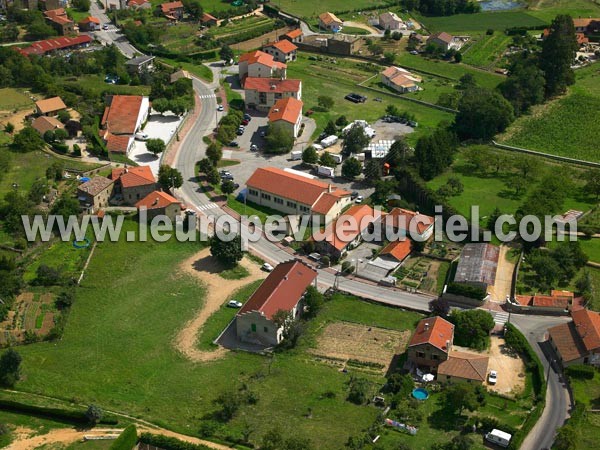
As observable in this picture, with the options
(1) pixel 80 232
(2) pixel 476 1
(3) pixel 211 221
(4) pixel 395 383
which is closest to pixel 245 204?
(3) pixel 211 221

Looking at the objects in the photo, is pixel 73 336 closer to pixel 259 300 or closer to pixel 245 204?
pixel 259 300

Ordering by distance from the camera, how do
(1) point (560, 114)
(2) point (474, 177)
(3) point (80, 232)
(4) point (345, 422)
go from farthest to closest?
1. (1) point (560, 114)
2. (2) point (474, 177)
3. (3) point (80, 232)
4. (4) point (345, 422)

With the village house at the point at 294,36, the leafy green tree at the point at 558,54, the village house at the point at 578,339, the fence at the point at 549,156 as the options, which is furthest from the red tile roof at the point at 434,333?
the village house at the point at 294,36

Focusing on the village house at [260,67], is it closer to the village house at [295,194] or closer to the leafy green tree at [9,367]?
the village house at [295,194]

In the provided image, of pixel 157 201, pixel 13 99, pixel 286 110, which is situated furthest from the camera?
pixel 13 99

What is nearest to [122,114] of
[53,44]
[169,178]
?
[169,178]

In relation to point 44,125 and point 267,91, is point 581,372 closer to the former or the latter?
point 267,91
